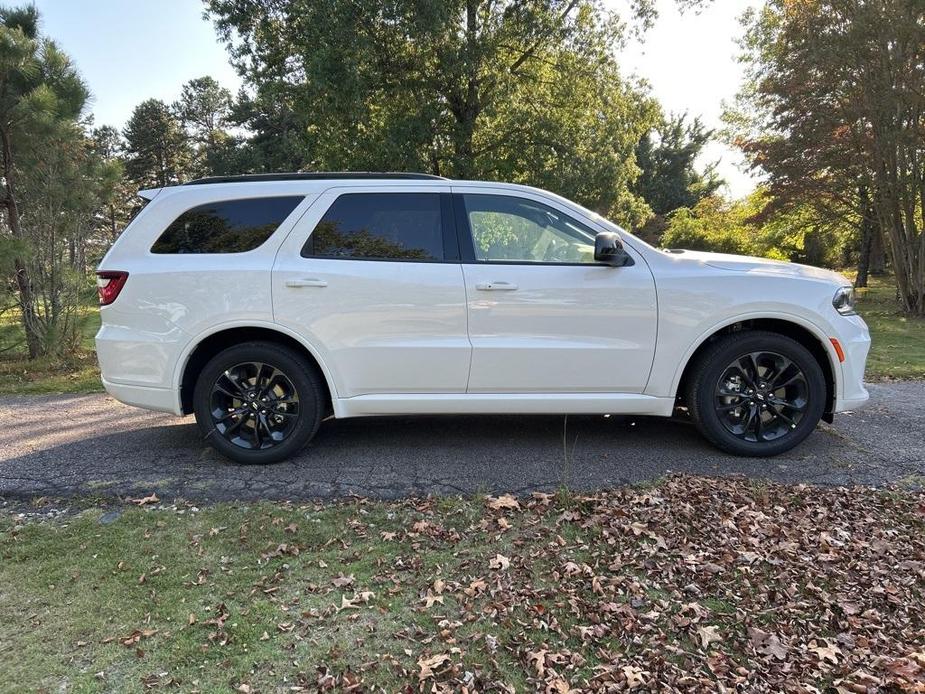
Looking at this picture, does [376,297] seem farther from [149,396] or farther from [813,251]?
[813,251]

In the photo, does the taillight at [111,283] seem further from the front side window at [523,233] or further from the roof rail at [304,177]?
the front side window at [523,233]

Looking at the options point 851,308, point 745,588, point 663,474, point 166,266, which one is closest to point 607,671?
point 745,588

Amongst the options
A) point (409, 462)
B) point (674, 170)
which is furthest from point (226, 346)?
point (674, 170)

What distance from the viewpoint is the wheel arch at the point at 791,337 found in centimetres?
416

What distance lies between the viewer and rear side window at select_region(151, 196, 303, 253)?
4.23 m

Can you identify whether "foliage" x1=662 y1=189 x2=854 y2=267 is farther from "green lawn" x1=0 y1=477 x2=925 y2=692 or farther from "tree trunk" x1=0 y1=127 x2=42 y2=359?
→ "tree trunk" x1=0 y1=127 x2=42 y2=359

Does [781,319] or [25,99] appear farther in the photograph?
[25,99]

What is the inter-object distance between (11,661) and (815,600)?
128 inches

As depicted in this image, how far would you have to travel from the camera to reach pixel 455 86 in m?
12.6

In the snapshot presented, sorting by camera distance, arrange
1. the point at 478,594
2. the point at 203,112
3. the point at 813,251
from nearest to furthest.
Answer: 1. the point at 478,594
2. the point at 813,251
3. the point at 203,112

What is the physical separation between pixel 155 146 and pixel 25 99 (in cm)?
4007

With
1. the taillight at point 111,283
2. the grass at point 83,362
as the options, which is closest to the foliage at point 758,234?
the grass at point 83,362

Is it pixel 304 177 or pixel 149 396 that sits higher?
pixel 304 177

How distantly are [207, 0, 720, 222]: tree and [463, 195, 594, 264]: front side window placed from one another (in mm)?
7651
